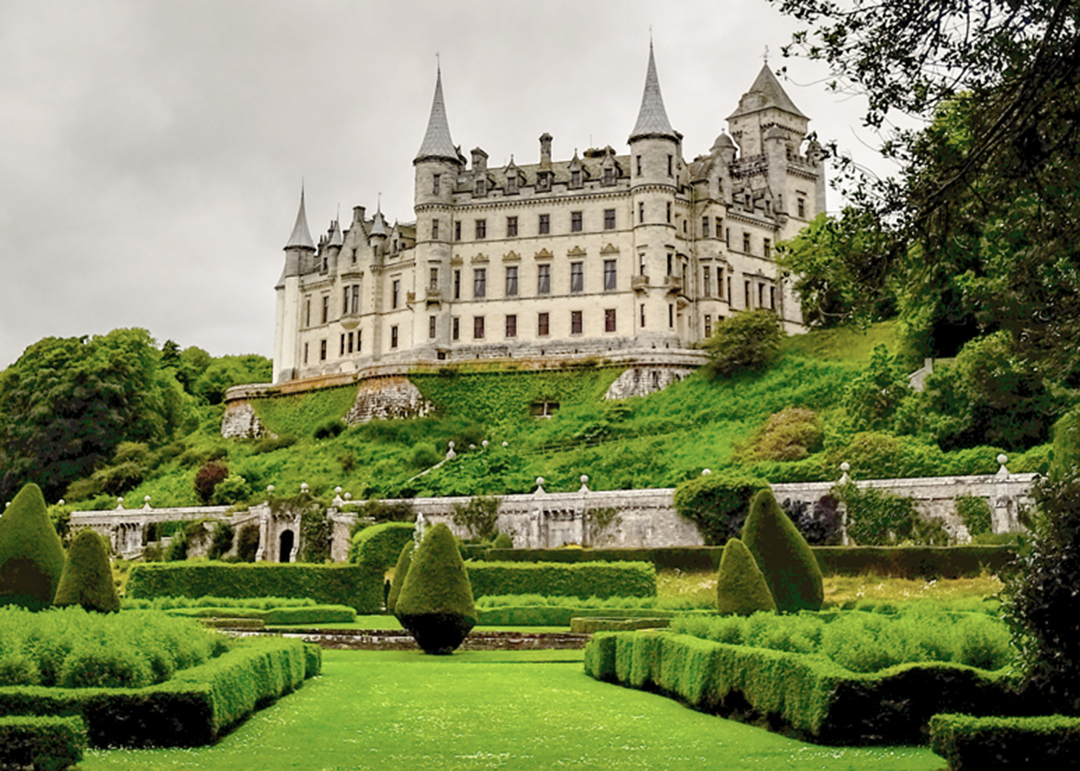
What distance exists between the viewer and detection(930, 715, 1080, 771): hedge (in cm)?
744

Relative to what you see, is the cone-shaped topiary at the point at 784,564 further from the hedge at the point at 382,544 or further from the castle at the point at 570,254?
the castle at the point at 570,254

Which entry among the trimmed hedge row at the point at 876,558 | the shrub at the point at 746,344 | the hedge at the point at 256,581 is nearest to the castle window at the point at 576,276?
the shrub at the point at 746,344

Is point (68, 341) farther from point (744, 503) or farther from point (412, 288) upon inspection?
point (744, 503)

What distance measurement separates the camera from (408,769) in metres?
8.23

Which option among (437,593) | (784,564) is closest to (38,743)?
(437,593)

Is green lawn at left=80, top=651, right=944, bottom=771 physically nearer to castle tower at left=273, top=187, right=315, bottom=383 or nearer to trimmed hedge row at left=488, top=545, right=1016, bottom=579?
trimmed hedge row at left=488, top=545, right=1016, bottom=579

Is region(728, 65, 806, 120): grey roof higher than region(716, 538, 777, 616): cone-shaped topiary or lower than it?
higher

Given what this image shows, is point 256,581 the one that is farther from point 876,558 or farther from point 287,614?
point 876,558

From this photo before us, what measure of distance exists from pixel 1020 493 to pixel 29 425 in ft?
154

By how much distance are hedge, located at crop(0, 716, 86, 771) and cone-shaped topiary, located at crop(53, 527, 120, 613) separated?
34.5 ft

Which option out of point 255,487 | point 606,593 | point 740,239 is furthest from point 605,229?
point 606,593

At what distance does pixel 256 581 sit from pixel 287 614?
14.8 feet

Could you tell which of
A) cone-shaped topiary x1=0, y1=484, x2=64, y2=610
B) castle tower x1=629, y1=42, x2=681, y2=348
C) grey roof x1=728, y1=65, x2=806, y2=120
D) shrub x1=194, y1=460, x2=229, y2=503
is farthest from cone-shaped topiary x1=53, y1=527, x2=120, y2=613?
grey roof x1=728, y1=65, x2=806, y2=120

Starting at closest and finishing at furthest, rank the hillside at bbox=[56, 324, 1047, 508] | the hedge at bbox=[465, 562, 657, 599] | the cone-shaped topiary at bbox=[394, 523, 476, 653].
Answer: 1. the cone-shaped topiary at bbox=[394, 523, 476, 653]
2. the hedge at bbox=[465, 562, 657, 599]
3. the hillside at bbox=[56, 324, 1047, 508]
